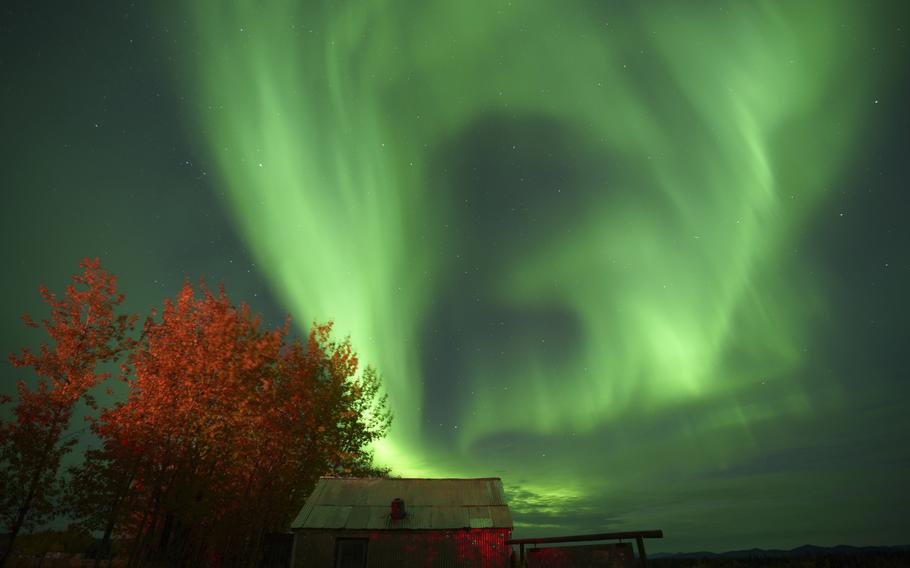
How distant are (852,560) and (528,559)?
144 ft

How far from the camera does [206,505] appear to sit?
21578 millimetres

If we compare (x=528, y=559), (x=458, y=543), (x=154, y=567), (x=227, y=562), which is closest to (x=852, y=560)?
(x=458, y=543)

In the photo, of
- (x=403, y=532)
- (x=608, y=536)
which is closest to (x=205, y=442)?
(x=403, y=532)

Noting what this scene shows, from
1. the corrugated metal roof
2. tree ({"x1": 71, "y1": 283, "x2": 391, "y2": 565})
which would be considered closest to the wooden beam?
the corrugated metal roof

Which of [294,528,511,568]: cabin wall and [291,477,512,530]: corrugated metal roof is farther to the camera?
[291,477,512,530]: corrugated metal roof

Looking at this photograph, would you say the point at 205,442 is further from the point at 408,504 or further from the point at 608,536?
the point at 608,536

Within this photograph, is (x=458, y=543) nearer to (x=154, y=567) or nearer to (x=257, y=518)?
(x=257, y=518)

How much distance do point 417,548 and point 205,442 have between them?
11.3 meters

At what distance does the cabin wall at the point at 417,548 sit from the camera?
21.8 m

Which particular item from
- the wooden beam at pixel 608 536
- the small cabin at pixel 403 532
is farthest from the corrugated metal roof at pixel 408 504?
the wooden beam at pixel 608 536

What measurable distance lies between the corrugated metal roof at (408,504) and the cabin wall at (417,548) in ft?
1.13

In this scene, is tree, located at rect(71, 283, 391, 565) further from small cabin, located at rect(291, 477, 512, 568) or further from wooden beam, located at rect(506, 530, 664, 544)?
wooden beam, located at rect(506, 530, 664, 544)

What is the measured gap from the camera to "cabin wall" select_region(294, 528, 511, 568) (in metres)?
21.8

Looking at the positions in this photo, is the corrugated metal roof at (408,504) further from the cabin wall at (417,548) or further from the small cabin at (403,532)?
the cabin wall at (417,548)
